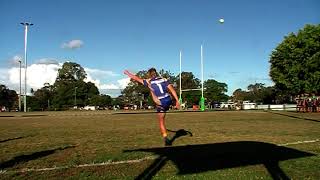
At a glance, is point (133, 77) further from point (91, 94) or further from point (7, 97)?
point (7, 97)

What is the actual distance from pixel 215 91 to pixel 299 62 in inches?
4202

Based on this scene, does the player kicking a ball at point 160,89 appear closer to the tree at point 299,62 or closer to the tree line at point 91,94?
the tree at point 299,62

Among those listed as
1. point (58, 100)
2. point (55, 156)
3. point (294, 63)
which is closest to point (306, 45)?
point (294, 63)

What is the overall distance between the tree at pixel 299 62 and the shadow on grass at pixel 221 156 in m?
45.9

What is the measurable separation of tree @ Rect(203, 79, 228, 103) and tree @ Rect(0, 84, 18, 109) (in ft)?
236

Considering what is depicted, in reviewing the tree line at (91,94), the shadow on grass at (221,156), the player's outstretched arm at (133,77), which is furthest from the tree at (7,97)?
the shadow on grass at (221,156)

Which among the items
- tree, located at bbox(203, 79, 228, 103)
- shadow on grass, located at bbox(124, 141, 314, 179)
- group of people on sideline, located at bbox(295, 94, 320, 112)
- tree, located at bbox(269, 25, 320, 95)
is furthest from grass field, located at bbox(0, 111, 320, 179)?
tree, located at bbox(203, 79, 228, 103)

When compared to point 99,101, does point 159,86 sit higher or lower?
lower

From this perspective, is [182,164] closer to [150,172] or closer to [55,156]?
[150,172]

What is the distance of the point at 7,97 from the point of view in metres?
153

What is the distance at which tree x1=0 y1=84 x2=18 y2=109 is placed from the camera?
149m

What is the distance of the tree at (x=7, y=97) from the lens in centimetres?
14900

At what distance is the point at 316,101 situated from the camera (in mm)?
44688

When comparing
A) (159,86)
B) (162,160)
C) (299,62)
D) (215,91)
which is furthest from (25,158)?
(215,91)
